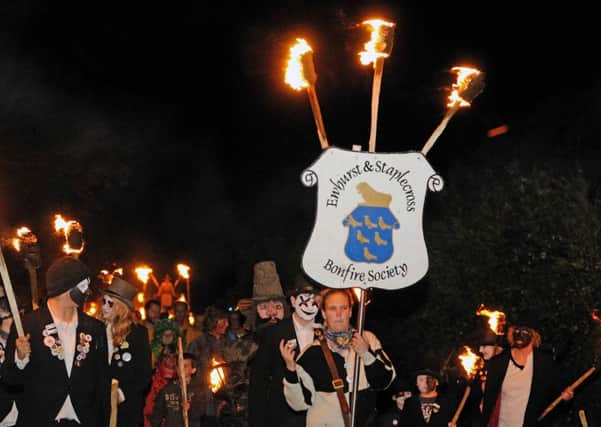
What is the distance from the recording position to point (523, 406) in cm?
1068

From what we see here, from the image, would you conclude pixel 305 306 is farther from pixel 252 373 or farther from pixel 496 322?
pixel 496 322

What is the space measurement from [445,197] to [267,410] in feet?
31.3

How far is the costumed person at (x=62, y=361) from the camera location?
27.1 feet

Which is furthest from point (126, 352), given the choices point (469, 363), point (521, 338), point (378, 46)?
point (469, 363)

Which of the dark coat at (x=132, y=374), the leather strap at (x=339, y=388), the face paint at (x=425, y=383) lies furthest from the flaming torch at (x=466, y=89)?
the face paint at (x=425, y=383)

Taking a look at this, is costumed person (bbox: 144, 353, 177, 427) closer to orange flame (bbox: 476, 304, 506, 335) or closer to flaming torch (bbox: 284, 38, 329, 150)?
orange flame (bbox: 476, 304, 506, 335)

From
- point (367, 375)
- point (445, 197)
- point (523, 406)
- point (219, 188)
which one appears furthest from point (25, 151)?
point (219, 188)

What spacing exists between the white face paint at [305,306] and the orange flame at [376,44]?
78.6 inches

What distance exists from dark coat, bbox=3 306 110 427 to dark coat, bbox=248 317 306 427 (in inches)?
51.5

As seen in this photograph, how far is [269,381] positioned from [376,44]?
282 centimetres

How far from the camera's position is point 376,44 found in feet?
27.5

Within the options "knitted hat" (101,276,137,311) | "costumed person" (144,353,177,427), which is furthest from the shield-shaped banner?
"costumed person" (144,353,177,427)

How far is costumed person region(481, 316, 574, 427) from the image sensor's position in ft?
34.9

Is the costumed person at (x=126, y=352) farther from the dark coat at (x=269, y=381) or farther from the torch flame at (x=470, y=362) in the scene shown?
the torch flame at (x=470, y=362)
